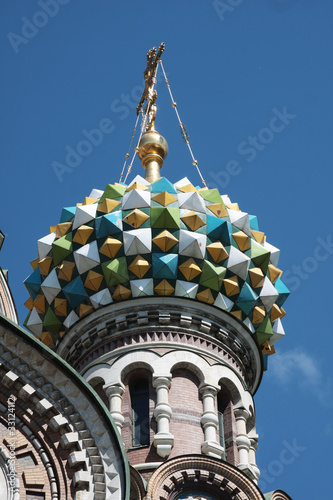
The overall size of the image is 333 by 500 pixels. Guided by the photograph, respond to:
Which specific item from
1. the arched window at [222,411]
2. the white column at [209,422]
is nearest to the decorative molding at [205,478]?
the white column at [209,422]

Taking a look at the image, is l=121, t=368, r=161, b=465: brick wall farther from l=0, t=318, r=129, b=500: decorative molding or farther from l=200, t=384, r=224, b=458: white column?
l=0, t=318, r=129, b=500: decorative molding

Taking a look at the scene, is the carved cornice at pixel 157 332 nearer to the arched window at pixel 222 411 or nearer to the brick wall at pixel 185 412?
the arched window at pixel 222 411

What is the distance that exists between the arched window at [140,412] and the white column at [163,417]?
34 centimetres

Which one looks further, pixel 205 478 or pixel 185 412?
pixel 185 412

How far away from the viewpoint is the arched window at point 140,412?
766 inches

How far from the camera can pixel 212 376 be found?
20.3m

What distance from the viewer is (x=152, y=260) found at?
21.1 m

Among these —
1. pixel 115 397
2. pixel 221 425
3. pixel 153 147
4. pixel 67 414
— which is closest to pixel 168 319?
pixel 115 397

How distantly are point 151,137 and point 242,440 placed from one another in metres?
7.95

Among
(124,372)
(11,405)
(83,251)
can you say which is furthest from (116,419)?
(11,405)

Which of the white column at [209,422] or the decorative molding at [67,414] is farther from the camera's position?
the white column at [209,422]

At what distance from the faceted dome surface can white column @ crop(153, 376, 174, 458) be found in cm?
182

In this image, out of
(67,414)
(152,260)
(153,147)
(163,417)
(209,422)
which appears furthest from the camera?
(153,147)

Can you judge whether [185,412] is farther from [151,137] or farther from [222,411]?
[151,137]
